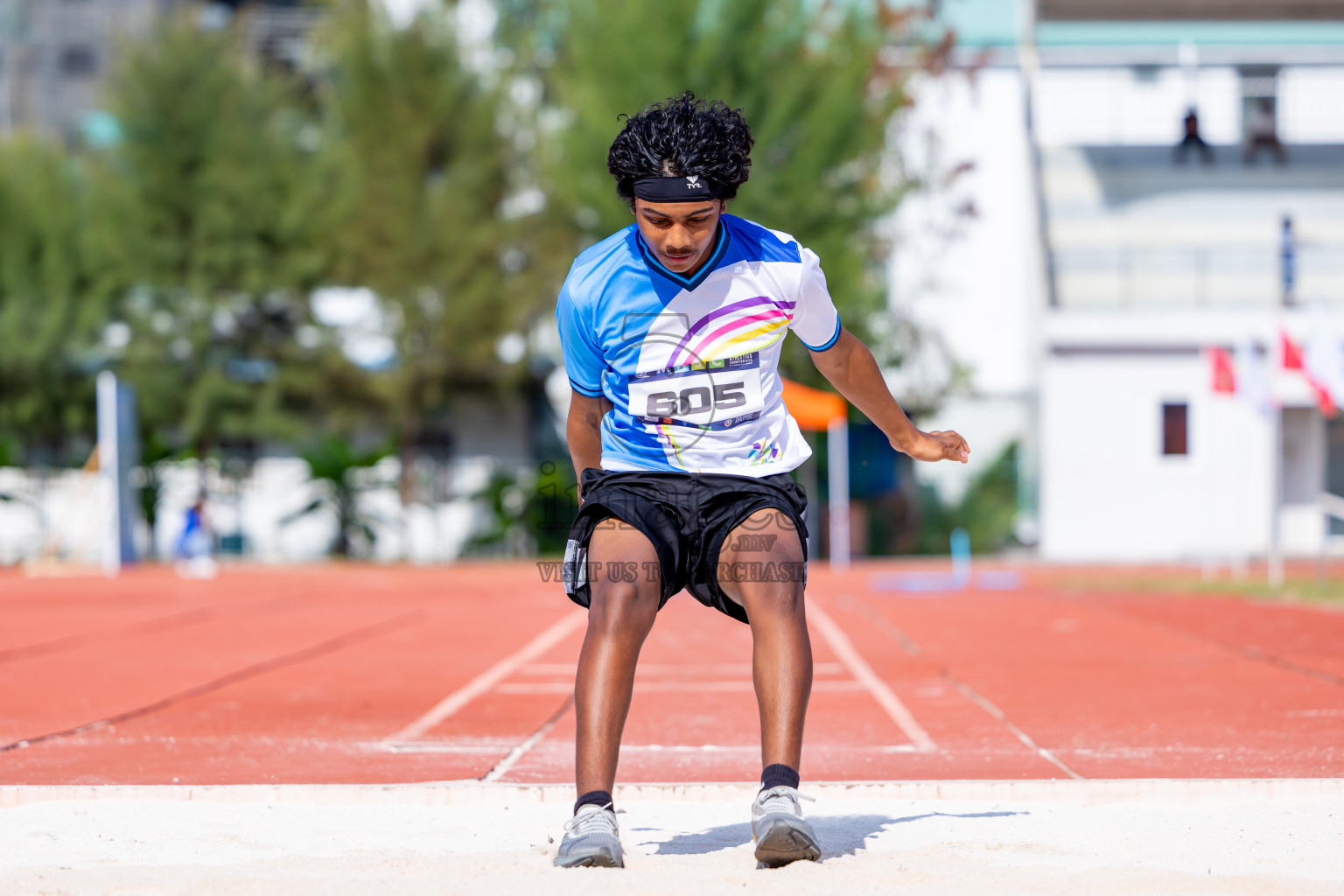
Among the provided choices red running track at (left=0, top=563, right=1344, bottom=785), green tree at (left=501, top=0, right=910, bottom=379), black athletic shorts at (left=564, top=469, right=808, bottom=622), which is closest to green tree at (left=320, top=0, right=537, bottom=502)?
green tree at (left=501, top=0, right=910, bottom=379)

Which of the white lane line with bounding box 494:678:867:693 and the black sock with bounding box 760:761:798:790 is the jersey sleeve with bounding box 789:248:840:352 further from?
the white lane line with bounding box 494:678:867:693

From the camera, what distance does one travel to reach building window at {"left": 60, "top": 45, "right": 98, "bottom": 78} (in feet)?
133

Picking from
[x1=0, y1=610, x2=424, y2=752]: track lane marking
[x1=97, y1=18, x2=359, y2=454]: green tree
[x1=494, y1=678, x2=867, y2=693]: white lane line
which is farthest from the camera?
[x1=97, y1=18, x2=359, y2=454]: green tree

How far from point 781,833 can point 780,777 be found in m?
0.19

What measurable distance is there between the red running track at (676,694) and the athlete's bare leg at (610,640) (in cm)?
153

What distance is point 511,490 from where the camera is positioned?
26.4 metres

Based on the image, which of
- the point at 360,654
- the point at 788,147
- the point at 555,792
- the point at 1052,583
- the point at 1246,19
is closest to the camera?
the point at 555,792

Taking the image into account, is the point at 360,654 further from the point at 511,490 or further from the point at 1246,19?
the point at 1246,19

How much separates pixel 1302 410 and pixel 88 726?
74.4ft

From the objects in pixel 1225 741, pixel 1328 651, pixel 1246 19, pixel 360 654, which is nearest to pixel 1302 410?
pixel 1246 19

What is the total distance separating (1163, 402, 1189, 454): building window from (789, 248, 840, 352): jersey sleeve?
2197 centimetres

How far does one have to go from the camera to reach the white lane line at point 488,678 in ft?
22.6

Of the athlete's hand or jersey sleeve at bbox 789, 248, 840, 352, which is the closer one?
jersey sleeve at bbox 789, 248, 840, 352

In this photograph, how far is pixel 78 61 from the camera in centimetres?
4088
